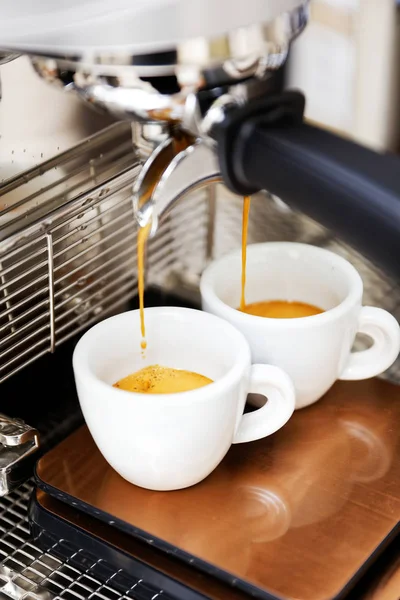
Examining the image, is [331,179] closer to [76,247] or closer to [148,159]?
[148,159]

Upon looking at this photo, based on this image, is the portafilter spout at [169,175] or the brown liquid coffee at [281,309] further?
the brown liquid coffee at [281,309]

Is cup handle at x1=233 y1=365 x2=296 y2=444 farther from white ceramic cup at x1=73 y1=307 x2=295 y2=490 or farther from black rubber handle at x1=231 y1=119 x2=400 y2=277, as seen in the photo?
black rubber handle at x1=231 y1=119 x2=400 y2=277

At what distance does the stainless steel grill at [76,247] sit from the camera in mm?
429

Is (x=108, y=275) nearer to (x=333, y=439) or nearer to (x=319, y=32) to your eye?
(x=333, y=439)

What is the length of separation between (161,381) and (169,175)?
0.13 meters

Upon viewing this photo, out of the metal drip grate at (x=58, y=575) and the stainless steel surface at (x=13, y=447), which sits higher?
the stainless steel surface at (x=13, y=447)

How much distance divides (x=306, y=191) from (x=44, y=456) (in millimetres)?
204

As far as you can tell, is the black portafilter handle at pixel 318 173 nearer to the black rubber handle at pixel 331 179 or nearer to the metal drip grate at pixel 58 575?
the black rubber handle at pixel 331 179

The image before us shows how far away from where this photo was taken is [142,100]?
0.31 m

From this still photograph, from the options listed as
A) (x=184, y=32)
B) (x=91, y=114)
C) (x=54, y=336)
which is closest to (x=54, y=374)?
(x=54, y=336)

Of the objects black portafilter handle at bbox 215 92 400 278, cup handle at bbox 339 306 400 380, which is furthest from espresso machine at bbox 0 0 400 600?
cup handle at bbox 339 306 400 380

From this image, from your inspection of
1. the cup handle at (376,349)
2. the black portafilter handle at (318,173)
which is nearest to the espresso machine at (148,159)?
the black portafilter handle at (318,173)

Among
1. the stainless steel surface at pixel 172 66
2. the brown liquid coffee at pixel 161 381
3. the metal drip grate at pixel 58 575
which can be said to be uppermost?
the stainless steel surface at pixel 172 66

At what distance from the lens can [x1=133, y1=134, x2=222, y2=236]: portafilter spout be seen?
0.33m
